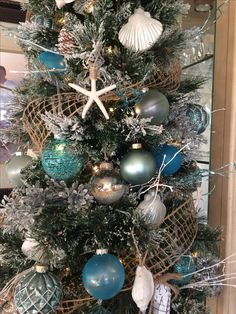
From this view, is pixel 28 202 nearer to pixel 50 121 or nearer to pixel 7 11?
pixel 50 121

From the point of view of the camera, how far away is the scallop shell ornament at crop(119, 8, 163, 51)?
56 cm

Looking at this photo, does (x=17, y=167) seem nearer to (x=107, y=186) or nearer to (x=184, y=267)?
(x=107, y=186)

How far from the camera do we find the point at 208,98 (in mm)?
974

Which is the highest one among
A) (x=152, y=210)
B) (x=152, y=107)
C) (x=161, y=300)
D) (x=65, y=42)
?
(x=65, y=42)

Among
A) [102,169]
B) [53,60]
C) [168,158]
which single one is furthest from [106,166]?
[53,60]

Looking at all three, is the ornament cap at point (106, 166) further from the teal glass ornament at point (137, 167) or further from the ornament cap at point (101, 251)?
the ornament cap at point (101, 251)

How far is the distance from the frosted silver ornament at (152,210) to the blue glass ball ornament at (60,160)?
0.41ft

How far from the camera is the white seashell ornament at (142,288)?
54cm

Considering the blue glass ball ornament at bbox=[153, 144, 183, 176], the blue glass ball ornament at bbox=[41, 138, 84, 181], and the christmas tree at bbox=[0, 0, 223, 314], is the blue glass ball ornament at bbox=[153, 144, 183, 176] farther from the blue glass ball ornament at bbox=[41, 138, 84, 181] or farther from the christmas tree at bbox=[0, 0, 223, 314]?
the blue glass ball ornament at bbox=[41, 138, 84, 181]

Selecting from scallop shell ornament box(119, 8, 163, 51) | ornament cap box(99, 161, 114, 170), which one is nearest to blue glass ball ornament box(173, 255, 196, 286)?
ornament cap box(99, 161, 114, 170)

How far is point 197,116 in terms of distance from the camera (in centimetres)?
70

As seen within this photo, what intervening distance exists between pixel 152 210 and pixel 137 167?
8cm

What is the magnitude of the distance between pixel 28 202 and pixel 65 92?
0.69 feet

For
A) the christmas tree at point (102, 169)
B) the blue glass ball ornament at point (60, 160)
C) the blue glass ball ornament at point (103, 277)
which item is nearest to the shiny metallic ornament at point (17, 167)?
the christmas tree at point (102, 169)
